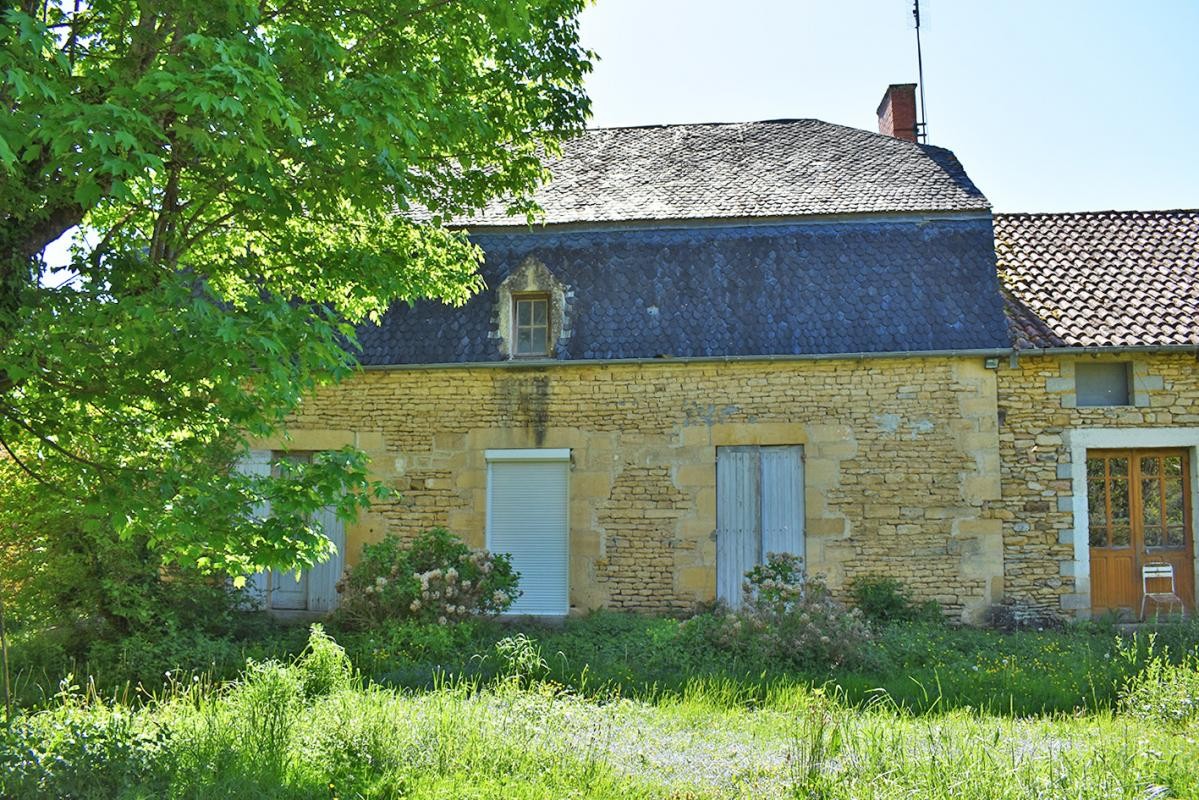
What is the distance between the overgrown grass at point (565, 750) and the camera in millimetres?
5016

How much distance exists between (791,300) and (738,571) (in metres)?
3.31

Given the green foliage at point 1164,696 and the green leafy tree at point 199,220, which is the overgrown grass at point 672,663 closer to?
the green foliage at point 1164,696

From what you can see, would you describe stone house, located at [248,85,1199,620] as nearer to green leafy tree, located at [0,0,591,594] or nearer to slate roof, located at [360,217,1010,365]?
slate roof, located at [360,217,1010,365]

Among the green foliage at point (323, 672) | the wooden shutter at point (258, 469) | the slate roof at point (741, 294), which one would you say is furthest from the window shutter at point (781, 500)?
the wooden shutter at point (258, 469)

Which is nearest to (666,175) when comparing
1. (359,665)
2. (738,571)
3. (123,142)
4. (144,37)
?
(738,571)

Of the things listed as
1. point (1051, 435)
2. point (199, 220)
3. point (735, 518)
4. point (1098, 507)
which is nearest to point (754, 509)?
point (735, 518)

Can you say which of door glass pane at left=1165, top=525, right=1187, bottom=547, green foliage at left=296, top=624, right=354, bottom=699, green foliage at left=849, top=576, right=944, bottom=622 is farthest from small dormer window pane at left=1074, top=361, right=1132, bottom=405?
green foliage at left=296, top=624, right=354, bottom=699

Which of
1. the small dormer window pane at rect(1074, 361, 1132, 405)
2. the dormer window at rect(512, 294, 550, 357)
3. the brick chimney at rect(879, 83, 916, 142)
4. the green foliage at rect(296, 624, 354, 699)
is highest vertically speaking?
the brick chimney at rect(879, 83, 916, 142)

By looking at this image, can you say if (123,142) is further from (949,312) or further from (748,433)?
(949,312)

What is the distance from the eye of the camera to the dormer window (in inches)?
476

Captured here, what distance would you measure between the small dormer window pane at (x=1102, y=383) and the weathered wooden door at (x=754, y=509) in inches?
131

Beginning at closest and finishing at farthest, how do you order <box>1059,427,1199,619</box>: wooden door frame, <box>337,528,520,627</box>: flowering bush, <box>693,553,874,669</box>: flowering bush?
<box>693,553,874,669</box>: flowering bush → <box>337,528,520,627</box>: flowering bush → <box>1059,427,1199,619</box>: wooden door frame

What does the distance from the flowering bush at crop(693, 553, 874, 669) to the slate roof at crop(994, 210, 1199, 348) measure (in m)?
4.26

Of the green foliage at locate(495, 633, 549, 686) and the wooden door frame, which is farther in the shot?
the wooden door frame
